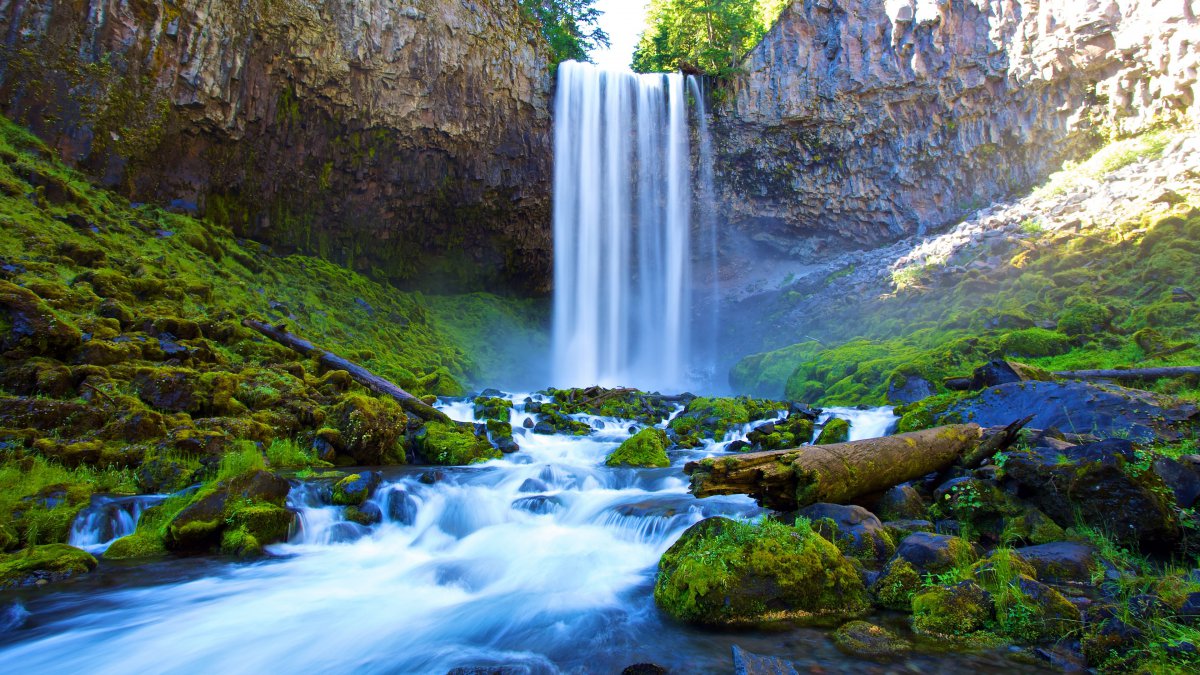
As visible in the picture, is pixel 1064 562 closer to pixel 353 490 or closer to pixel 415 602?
pixel 415 602

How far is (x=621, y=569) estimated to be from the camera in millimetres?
5535

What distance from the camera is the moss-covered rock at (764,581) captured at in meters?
3.95

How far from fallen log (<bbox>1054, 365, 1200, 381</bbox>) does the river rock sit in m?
9.82

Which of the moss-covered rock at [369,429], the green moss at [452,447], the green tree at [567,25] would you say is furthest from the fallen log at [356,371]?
the green tree at [567,25]

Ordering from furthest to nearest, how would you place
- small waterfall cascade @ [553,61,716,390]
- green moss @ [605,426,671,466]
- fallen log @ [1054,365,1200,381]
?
small waterfall cascade @ [553,61,716,390]
green moss @ [605,426,671,466]
fallen log @ [1054,365,1200,381]

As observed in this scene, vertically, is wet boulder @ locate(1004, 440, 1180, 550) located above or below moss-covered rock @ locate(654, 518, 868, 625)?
above

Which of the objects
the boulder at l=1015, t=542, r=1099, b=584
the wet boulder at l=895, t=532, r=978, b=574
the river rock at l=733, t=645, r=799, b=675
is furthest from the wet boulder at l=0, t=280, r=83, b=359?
the boulder at l=1015, t=542, r=1099, b=584

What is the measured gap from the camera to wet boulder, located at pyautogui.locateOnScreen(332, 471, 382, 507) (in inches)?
265

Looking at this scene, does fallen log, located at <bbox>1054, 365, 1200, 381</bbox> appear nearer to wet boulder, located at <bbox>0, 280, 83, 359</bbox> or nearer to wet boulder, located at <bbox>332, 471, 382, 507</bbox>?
wet boulder, located at <bbox>332, 471, 382, 507</bbox>

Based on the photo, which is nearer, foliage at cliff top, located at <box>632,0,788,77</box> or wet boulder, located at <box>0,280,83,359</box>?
wet boulder, located at <box>0,280,83,359</box>

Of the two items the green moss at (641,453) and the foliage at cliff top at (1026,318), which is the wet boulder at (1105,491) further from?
the foliage at cliff top at (1026,318)

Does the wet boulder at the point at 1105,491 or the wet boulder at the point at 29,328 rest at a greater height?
the wet boulder at the point at 29,328

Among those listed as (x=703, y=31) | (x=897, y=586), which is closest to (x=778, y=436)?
(x=897, y=586)

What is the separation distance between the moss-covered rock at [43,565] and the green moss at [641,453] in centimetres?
653
